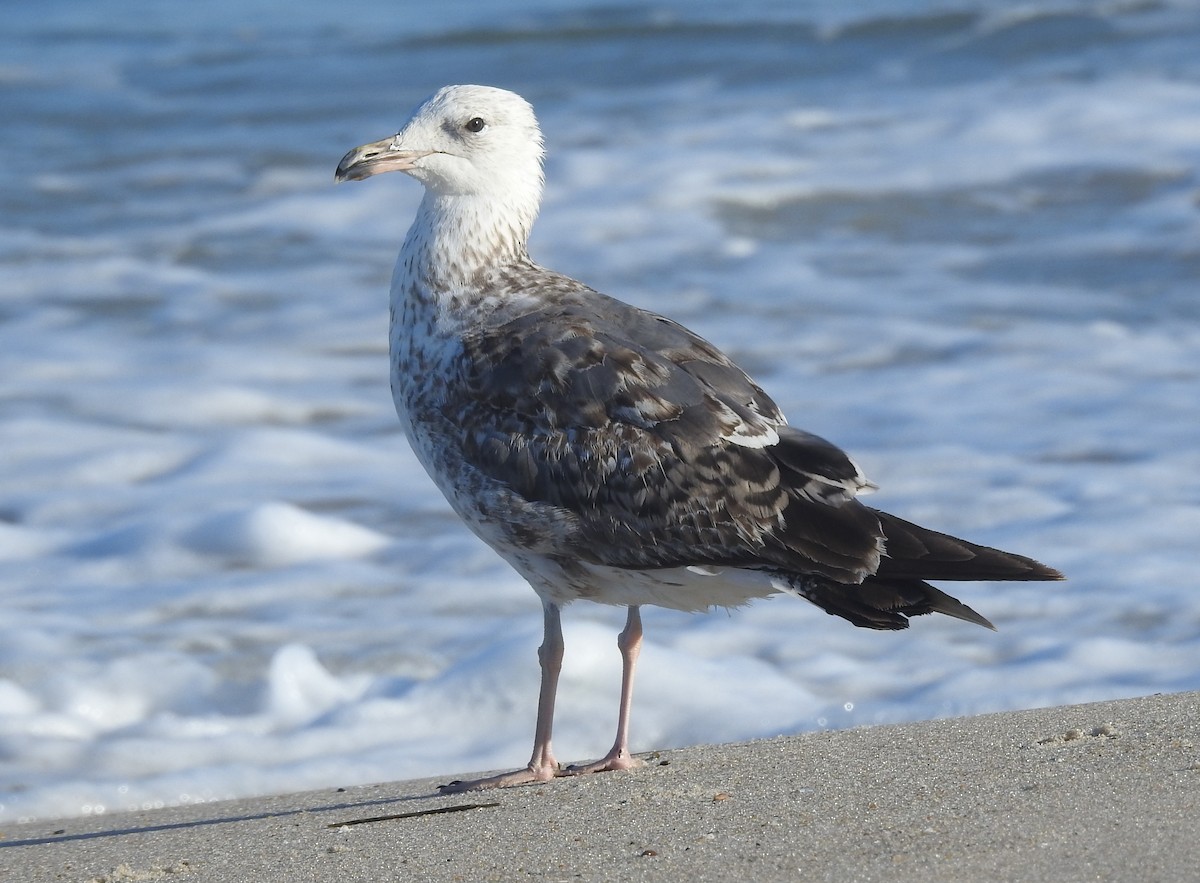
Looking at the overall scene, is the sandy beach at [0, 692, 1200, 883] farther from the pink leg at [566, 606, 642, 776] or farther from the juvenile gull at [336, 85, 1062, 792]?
the juvenile gull at [336, 85, 1062, 792]

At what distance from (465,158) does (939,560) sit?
202 centimetres

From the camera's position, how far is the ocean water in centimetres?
627

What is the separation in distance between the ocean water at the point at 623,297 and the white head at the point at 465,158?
177 cm

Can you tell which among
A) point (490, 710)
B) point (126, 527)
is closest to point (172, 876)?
point (490, 710)

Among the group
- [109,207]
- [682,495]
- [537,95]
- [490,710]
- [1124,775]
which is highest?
[537,95]

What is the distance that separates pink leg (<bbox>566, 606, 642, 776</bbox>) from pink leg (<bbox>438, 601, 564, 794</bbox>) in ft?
0.30

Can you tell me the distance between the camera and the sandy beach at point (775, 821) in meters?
3.70

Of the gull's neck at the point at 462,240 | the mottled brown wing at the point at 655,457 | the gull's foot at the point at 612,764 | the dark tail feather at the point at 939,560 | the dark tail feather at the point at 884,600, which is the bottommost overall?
the gull's foot at the point at 612,764

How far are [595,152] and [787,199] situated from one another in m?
2.65

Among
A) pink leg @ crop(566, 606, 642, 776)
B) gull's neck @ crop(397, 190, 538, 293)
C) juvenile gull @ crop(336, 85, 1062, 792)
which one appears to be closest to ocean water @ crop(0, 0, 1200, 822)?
pink leg @ crop(566, 606, 642, 776)

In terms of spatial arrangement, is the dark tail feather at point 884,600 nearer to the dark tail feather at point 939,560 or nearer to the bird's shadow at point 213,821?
the dark tail feather at point 939,560

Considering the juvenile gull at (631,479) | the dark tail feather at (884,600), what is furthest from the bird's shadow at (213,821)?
the dark tail feather at (884,600)

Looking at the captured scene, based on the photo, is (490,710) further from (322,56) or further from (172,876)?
(322,56)

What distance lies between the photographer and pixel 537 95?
1980 cm
